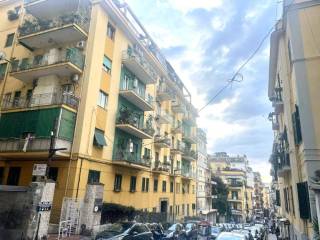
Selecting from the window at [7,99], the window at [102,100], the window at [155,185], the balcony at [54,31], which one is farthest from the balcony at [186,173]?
the balcony at [54,31]

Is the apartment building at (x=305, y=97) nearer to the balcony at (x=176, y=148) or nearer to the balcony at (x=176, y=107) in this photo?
the balcony at (x=176, y=148)

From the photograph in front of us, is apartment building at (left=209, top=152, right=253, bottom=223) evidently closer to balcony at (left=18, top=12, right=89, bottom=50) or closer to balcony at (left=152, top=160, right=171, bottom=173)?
balcony at (left=152, top=160, right=171, bottom=173)

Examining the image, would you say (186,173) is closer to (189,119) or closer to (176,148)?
(176,148)

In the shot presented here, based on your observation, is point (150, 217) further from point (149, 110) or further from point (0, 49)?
point (0, 49)

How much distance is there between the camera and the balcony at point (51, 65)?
18391 millimetres

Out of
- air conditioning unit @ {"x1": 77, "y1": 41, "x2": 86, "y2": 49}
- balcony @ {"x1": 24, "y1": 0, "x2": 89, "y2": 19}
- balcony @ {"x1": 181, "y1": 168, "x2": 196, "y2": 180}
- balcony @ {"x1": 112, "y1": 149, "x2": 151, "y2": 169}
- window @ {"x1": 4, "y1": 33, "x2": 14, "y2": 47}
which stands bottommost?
balcony @ {"x1": 112, "y1": 149, "x2": 151, "y2": 169}

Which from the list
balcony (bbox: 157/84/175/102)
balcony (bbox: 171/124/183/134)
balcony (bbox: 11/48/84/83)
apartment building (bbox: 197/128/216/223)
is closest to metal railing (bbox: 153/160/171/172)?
balcony (bbox: 171/124/183/134)

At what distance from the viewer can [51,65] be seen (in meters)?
18.5

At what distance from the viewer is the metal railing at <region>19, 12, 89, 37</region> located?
19.1m

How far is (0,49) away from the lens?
24.0 m

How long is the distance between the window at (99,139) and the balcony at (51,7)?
941cm

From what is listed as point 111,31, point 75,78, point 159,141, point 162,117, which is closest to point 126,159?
point 75,78

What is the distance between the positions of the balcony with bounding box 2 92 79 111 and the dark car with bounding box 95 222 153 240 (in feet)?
27.7

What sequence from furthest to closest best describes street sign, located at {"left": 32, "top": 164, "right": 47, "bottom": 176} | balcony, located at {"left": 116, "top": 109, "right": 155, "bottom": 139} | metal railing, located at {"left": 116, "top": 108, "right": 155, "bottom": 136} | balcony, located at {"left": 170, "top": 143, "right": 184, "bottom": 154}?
1. balcony, located at {"left": 170, "top": 143, "right": 184, "bottom": 154}
2. metal railing, located at {"left": 116, "top": 108, "right": 155, "bottom": 136}
3. balcony, located at {"left": 116, "top": 109, "right": 155, "bottom": 139}
4. street sign, located at {"left": 32, "top": 164, "right": 47, "bottom": 176}
